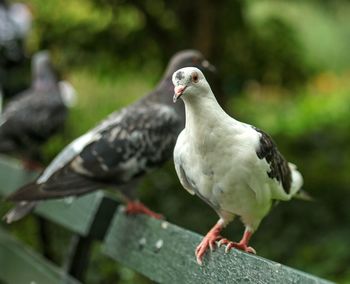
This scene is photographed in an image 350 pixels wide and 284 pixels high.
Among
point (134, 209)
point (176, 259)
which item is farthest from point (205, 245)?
point (134, 209)

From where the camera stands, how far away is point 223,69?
694 centimetres

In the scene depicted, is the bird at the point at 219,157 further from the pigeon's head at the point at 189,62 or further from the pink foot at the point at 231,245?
the pigeon's head at the point at 189,62

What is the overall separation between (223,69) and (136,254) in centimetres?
415

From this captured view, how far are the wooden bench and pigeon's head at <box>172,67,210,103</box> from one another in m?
0.46

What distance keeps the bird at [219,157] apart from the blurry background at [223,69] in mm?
2719

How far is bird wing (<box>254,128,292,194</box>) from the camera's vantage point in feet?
7.76

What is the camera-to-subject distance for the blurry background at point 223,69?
5.88 m

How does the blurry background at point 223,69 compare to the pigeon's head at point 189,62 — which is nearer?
the pigeon's head at point 189,62

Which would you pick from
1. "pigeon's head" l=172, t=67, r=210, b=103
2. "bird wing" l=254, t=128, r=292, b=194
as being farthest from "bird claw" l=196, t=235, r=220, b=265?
"pigeon's head" l=172, t=67, r=210, b=103

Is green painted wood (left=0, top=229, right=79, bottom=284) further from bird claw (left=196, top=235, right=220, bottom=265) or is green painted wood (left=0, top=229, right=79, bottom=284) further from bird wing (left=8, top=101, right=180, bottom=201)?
bird claw (left=196, top=235, right=220, bottom=265)

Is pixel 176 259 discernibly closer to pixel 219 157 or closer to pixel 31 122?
pixel 219 157

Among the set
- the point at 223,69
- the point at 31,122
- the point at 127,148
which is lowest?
the point at 223,69

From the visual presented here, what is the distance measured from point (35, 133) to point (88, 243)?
227 centimetres

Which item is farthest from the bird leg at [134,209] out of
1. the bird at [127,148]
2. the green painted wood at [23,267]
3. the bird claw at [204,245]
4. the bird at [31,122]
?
the bird at [31,122]
